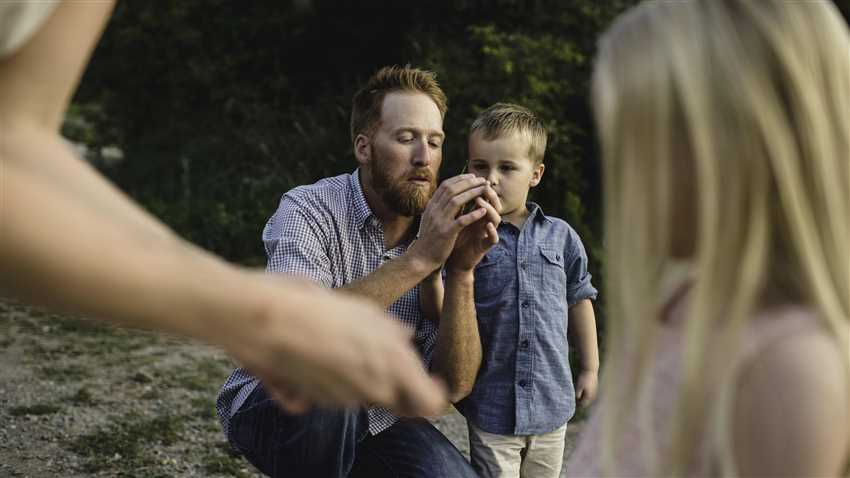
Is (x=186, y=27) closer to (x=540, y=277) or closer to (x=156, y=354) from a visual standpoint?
(x=156, y=354)

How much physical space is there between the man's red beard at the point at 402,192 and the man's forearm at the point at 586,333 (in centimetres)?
79

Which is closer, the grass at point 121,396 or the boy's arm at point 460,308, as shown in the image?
the boy's arm at point 460,308

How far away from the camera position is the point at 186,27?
13.7 metres

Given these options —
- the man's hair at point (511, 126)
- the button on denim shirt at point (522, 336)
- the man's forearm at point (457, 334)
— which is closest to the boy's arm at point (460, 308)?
the man's forearm at point (457, 334)

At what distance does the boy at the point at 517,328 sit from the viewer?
350 centimetres

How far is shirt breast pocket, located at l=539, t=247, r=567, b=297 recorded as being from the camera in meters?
3.61

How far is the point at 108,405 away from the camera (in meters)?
5.69

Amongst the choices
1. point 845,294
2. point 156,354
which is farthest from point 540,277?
A: point 156,354

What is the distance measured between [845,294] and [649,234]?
0.95 feet

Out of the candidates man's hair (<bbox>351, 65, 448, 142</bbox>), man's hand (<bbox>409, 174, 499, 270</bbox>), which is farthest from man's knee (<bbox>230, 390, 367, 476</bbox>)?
man's hair (<bbox>351, 65, 448, 142</bbox>)

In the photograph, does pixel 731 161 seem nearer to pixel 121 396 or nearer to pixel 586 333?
pixel 586 333

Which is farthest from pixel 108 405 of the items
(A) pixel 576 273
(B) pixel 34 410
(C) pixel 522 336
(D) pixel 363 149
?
(A) pixel 576 273

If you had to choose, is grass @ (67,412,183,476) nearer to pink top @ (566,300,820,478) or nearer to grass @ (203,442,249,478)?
grass @ (203,442,249,478)

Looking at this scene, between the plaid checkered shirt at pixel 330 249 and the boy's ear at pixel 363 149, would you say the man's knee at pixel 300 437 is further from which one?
the boy's ear at pixel 363 149
